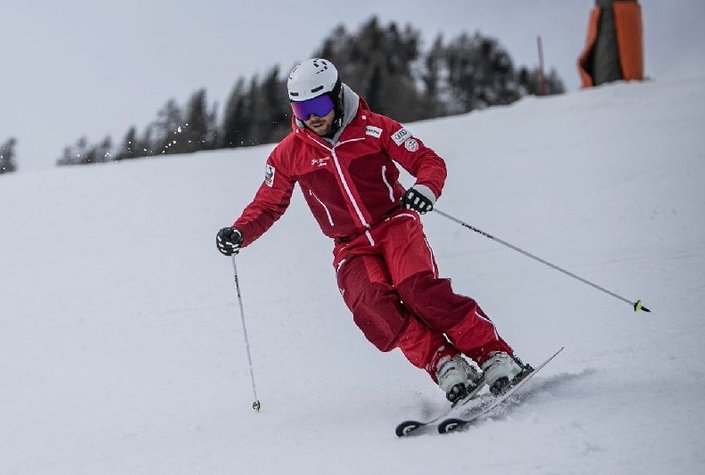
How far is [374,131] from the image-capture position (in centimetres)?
372

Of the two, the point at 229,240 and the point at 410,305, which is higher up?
the point at 229,240

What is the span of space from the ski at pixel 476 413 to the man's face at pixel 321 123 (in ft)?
4.65

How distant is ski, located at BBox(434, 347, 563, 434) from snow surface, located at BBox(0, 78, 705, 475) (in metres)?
0.05

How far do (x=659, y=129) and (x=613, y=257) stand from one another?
3.93 metres

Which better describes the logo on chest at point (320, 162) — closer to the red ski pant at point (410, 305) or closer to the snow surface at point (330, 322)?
the red ski pant at point (410, 305)

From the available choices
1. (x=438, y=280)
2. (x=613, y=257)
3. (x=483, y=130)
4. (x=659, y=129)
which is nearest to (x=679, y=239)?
(x=613, y=257)

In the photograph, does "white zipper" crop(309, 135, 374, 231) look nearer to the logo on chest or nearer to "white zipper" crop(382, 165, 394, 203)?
the logo on chest

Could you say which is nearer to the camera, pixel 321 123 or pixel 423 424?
pixel 423 424

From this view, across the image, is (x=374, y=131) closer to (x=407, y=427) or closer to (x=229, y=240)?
(x=229, y=240)

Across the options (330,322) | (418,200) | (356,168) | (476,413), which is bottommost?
(330,322)

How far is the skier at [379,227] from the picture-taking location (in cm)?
351

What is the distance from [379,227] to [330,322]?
5.05ft

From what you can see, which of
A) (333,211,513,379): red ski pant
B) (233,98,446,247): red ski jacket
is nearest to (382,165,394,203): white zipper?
(233,98,446,247): red ski jacket

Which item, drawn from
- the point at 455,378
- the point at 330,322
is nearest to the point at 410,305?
the point at 455,378
